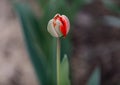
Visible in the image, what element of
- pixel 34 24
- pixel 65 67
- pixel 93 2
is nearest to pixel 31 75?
pixel 34 24

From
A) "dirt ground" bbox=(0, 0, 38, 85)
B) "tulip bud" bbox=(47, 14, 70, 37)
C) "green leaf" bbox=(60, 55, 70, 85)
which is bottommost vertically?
"dirt ground" bbox=(0, 0, 38, 85)

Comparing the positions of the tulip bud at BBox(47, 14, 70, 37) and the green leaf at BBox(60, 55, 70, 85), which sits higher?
the tulip bud at BBox(47, 14, 70, 37)

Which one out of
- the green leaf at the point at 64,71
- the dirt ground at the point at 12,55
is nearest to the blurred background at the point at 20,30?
the dirt ground at the point at 12,55

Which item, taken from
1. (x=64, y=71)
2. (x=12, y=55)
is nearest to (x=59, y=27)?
(x=64, y=71)

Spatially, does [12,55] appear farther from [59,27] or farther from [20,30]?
[59,27]

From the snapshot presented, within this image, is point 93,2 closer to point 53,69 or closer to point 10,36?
point 10,36

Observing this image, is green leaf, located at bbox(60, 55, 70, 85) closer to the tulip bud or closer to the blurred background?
the tulip bud

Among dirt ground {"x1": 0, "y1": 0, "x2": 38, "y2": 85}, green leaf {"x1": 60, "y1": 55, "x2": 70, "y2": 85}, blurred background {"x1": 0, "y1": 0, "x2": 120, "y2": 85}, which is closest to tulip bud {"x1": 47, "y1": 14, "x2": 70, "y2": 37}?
green leaf {"x1": 60, "y1": 55, "x2": 70, "y2": 85}

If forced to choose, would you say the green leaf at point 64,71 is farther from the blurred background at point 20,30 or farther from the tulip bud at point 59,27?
the blurred background at point 20,30
